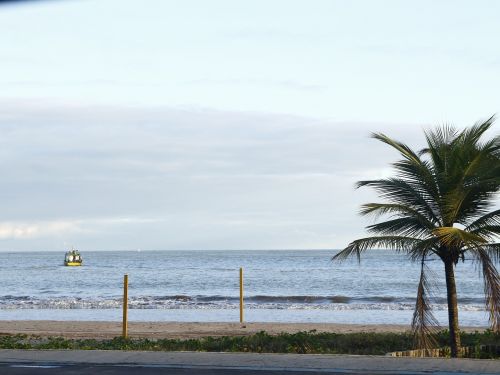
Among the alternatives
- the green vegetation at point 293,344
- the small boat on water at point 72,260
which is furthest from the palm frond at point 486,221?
the small boat on water at point 72,260

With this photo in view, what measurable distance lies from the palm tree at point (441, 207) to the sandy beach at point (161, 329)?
27.8ft

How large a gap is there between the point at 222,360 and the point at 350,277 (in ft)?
193

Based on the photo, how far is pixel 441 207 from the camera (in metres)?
15.8

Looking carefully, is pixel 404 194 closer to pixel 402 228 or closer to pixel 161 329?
pixel 402 228

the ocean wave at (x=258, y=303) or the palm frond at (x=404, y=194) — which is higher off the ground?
the palm frond at (x=404, y=194)

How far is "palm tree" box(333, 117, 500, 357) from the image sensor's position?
15609mm

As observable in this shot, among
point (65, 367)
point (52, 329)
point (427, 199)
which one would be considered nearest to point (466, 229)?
point (427, 199)

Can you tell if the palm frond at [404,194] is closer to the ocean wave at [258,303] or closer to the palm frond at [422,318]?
the palm frond at [422,318]

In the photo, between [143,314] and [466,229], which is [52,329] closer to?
[143,314]

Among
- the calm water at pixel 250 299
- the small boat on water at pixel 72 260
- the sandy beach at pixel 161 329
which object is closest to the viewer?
the sandy beach at pixel 161 329

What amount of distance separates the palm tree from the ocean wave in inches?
839

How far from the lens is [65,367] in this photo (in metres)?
13.2

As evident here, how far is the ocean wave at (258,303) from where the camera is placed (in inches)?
1574

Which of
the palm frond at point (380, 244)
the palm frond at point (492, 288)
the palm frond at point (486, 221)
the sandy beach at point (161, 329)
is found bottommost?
the sandy beach at point (161, 329)
